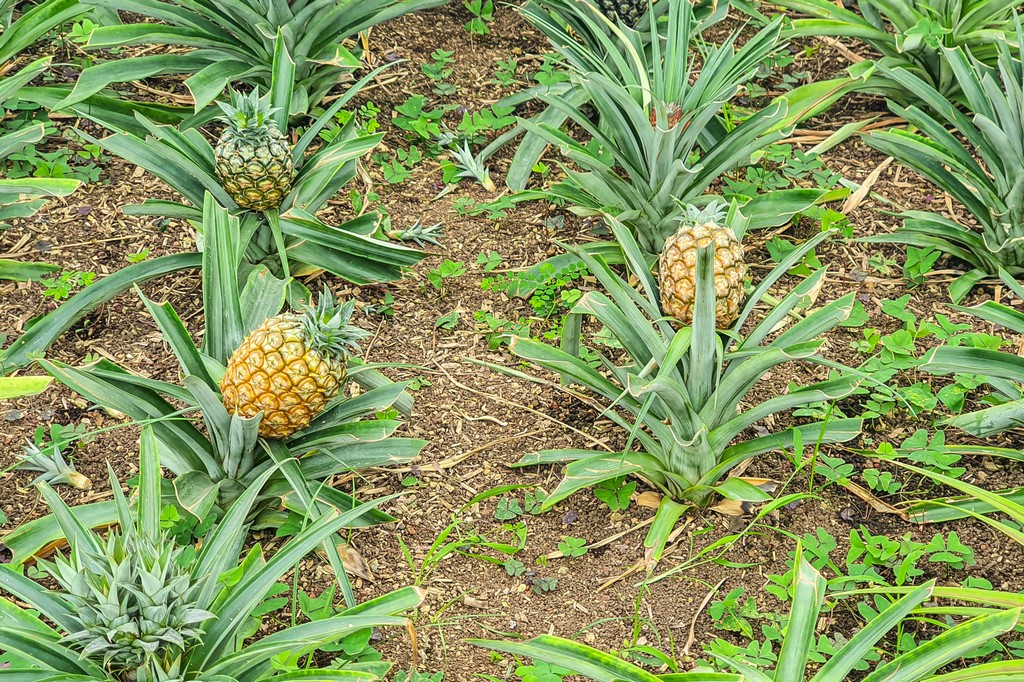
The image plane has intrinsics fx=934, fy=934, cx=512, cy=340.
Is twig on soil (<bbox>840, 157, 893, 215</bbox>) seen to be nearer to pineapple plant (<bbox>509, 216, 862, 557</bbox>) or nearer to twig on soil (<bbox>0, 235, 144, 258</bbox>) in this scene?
pineapple plant (<bbox>509, 216, 862, 557</bbox>)

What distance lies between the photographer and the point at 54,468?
2703 millimetres

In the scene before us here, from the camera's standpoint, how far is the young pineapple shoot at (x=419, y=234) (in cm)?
339

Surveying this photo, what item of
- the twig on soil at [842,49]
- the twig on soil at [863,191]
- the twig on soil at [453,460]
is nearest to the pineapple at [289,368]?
the twig on soil at [453,460]

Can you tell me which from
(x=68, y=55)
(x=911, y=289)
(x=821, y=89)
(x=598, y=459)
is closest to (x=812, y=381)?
(x=911, y=289)

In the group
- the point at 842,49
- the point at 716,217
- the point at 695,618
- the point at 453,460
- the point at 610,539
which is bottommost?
the point at 695,618

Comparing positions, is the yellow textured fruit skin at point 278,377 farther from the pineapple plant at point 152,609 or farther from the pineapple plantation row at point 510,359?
the pineapple plant at point 152,609

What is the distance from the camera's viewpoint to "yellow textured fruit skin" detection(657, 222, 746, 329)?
2605 mm

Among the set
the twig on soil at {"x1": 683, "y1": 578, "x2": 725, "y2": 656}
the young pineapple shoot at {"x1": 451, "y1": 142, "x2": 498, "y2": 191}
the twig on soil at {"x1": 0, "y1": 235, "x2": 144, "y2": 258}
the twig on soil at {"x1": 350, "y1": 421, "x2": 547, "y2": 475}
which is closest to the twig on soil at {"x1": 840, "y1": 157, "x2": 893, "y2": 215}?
the young pineapple shoot at {"x1": 451, "y1": 142, "x2": 498, "y2": 191}

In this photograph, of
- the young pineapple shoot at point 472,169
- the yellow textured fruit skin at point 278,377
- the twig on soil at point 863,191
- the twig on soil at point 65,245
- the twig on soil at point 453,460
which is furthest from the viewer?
the young pineapple shoot at point 472,169

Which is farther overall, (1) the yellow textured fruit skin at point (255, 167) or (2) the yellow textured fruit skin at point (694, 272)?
(1) the yellow textured fruit skin at point (255, 167)

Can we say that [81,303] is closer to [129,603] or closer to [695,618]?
[129,603]

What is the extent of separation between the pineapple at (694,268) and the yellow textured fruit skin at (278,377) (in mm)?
960

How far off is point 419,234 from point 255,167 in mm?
710

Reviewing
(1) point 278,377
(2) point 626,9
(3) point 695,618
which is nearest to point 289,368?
(1) point 278,377
